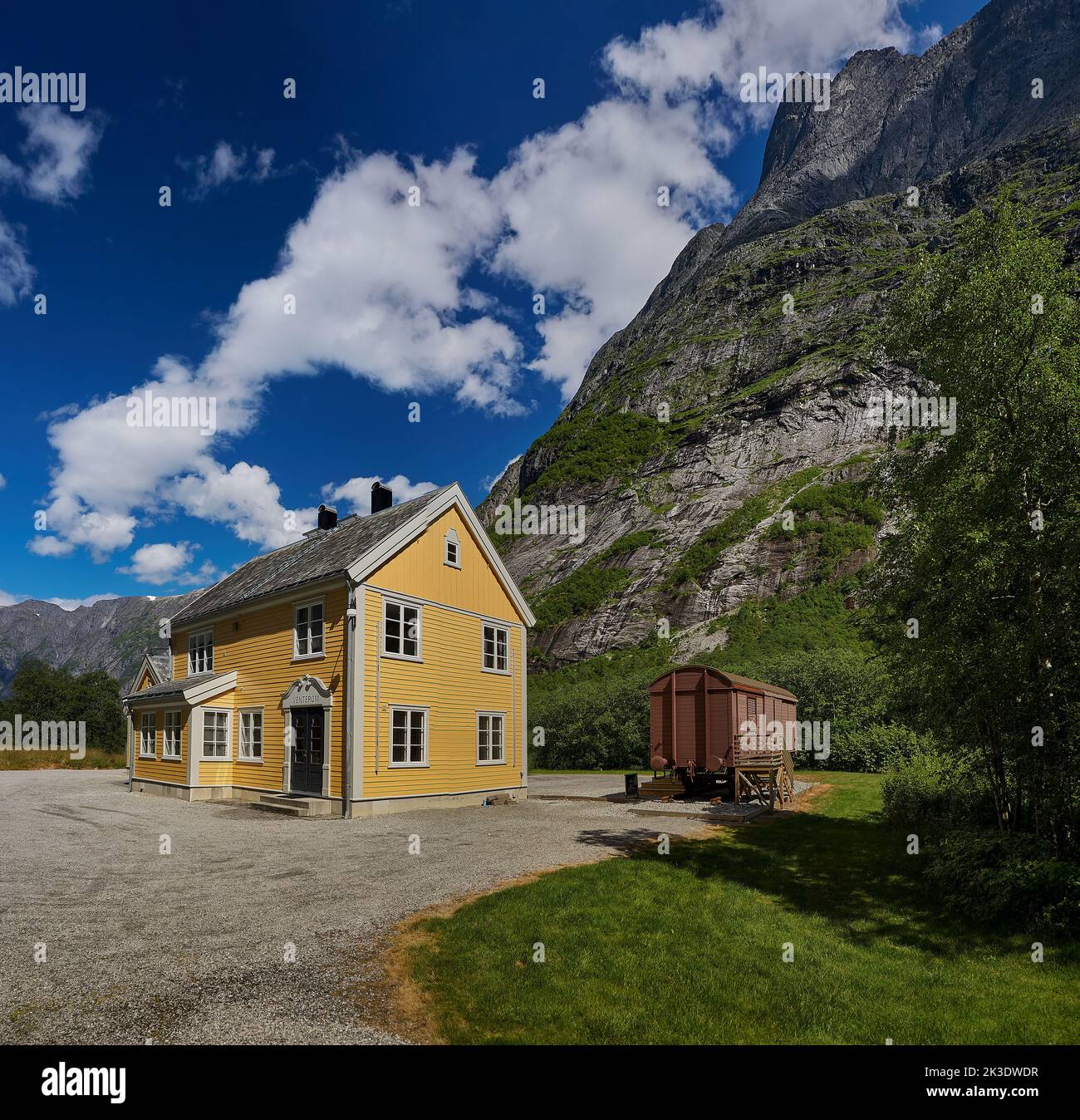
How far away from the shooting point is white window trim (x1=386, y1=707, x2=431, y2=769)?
66.8 feet

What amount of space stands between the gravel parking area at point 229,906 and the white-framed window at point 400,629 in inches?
184

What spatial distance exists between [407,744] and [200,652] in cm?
1071

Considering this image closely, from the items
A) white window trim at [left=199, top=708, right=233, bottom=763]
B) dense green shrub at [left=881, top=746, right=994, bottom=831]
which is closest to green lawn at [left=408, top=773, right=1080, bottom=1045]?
dense green shrub at [left=881, top=746, right=994, bottom=831]

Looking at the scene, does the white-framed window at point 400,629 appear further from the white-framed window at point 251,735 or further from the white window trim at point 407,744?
the white-framed window at point 251,735

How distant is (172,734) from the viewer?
25.0m

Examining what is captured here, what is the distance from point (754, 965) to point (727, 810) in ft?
41.2

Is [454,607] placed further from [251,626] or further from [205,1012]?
[205,1012]

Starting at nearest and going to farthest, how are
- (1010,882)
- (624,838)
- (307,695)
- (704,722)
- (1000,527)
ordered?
(1010,882) < (1000,527) < (624,838) < (307,695) < (704,722)

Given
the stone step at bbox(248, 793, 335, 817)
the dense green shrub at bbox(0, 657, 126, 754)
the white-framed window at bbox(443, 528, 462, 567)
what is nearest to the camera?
the stone step at bbox(248, 793, 335, 817)

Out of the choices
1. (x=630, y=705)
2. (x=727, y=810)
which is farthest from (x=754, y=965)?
(x=630, y=705)

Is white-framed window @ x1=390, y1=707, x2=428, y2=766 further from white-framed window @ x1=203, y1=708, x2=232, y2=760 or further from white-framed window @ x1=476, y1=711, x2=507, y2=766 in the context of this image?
white-framed window @ x1=203, y1=708, x2=232, y2=760

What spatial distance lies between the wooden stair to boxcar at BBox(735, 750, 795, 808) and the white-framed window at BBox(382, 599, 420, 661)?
10.2 m

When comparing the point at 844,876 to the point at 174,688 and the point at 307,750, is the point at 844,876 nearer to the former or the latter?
the point at 307,750

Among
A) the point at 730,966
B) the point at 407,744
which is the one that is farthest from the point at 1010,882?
the point at 407,744
